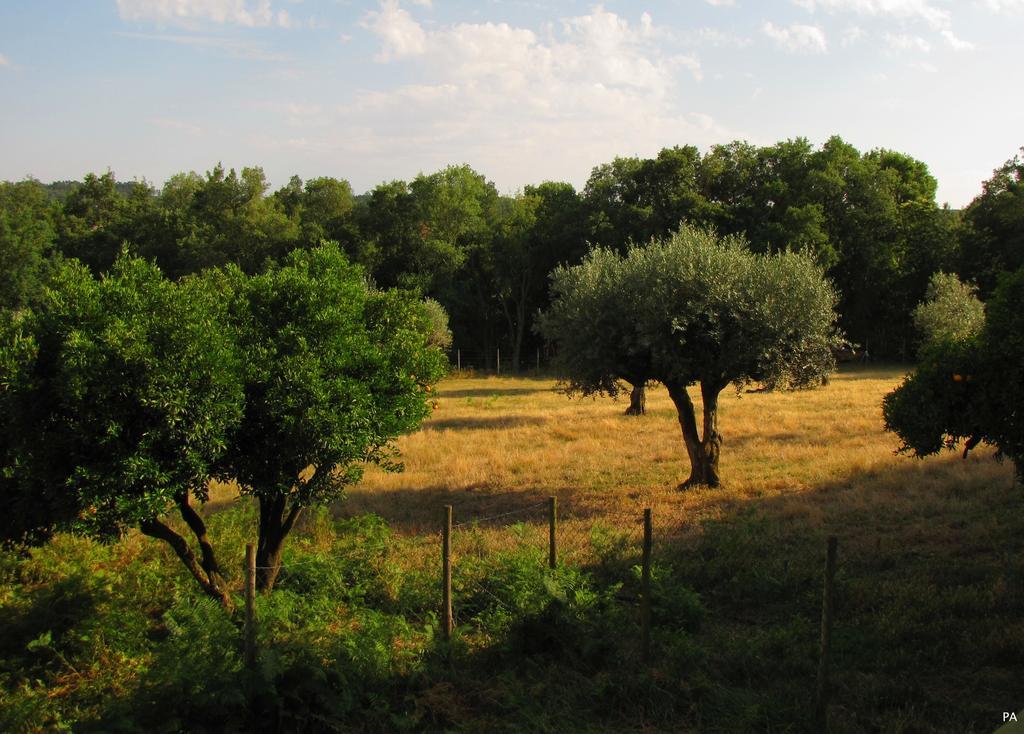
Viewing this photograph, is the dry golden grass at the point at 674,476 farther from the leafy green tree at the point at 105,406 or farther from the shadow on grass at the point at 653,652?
the leafy green tree at the point at 105,406

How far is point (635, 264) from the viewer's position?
1853 cm

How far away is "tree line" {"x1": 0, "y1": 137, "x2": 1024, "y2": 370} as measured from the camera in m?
52.3

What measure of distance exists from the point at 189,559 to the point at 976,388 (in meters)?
10.5

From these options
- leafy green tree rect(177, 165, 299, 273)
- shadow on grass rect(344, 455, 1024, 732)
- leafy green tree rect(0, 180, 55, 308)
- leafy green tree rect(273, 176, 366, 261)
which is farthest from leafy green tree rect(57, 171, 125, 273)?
shadow on grass rect(344, 455, 1024, 732)

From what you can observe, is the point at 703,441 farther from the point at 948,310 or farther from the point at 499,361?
the point at 499,361

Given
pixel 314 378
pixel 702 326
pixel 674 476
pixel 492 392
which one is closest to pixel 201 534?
pixel 314 378

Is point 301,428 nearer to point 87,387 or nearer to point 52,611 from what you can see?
point 87,387

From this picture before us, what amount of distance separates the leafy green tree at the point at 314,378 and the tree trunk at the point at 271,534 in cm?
2

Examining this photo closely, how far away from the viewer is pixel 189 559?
9.76 meters

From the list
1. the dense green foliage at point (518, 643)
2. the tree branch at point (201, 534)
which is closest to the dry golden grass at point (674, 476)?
the dense green foliage at point (518, 643)

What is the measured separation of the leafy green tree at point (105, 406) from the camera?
26.1ft

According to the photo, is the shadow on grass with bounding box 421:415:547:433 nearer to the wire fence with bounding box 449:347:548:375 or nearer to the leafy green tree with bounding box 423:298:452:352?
the leafy green tree with bounding box 423:298:452:352

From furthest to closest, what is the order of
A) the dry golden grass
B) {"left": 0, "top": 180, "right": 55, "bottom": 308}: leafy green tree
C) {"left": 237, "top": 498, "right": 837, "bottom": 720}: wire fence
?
1. {"left": 0, "top": 180, "right": 55, "bottom": 308}: leafy green tree
2. the dry golden grass
3. {"left": 237, "top": 498, "right": 837, "bottom": 720}: wire fence

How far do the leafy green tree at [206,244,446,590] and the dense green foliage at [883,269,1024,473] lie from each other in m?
6.75
